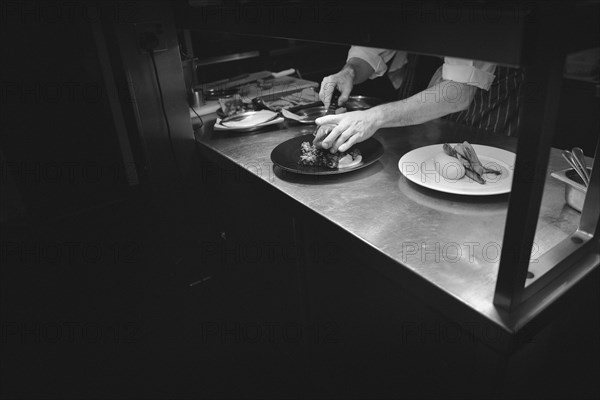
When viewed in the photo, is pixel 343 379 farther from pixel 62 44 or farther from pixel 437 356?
pixel 62 44

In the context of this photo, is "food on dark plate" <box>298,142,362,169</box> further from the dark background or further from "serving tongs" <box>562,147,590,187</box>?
"serving tongs" <box>562,147,590,187</box>

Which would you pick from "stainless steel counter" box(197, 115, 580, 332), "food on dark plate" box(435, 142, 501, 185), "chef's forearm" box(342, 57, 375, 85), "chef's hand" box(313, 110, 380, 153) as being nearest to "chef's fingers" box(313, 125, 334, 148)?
"chef's hand" box(313, 110, 380, 153)

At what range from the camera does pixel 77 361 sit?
1.92 meters

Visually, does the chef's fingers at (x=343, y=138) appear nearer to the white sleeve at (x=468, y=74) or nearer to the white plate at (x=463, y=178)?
the white plate at (x=463, y=178)

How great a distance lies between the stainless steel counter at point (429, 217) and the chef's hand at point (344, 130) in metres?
0.10

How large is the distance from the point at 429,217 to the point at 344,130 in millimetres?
385

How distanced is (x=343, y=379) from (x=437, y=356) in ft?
1.86

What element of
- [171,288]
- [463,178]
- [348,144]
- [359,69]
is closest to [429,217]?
[463,178]

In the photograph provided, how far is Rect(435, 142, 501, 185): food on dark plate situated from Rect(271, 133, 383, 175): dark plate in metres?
0.22

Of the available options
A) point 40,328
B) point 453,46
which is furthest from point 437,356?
point 40,328

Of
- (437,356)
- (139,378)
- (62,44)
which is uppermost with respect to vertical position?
(62,44)

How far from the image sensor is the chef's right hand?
1821 mm

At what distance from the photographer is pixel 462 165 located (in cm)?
123

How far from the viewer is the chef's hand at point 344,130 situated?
1.34 metres
